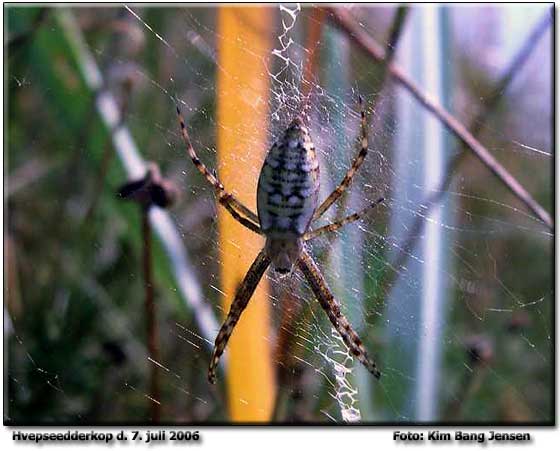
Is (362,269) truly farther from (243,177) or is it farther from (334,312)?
(243,177)

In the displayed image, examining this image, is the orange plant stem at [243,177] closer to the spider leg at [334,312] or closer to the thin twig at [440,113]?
the spider leg at [334,312]

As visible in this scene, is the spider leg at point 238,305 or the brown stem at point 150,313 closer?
the brown stem at point 150,313

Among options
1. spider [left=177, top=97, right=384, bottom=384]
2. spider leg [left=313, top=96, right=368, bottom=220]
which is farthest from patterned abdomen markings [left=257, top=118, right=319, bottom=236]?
spider leg [left=313, top=96, right=368, bottom=220]

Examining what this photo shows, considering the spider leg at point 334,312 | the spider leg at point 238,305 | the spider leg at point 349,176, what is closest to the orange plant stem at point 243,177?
the spider leg at point 238,305

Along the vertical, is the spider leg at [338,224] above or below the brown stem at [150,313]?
above

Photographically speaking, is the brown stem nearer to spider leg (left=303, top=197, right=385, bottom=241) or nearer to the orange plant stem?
the orange plant stem

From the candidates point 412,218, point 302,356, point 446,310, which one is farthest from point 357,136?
point 446,310
